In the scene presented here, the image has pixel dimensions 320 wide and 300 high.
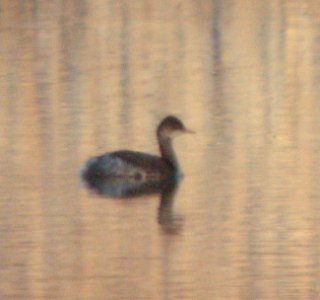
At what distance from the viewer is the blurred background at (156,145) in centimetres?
920

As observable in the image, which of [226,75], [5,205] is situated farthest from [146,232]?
[226,75]

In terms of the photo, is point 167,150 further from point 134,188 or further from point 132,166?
point 134,188

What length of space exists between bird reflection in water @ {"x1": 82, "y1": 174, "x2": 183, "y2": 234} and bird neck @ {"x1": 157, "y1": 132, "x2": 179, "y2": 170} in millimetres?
221

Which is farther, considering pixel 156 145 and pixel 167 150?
pixel 156 145

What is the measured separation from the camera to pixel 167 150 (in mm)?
12531

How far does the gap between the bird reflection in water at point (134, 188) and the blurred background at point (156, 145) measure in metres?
0.07

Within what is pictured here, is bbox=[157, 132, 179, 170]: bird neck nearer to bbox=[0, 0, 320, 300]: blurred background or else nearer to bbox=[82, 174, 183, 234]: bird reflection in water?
bbox=[0, 0, 320, 300]: blurred background

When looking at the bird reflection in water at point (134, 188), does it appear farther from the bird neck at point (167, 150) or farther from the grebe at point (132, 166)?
the bird neck at point (167, 150)

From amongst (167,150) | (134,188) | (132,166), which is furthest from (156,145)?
(134,188)

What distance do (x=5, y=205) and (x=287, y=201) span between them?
145cm

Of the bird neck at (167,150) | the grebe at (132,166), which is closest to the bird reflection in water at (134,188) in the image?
the grebe at (132,166)

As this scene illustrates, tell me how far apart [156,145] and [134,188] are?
1.74m

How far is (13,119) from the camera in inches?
583

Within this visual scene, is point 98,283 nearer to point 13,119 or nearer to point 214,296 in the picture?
point 214,296
